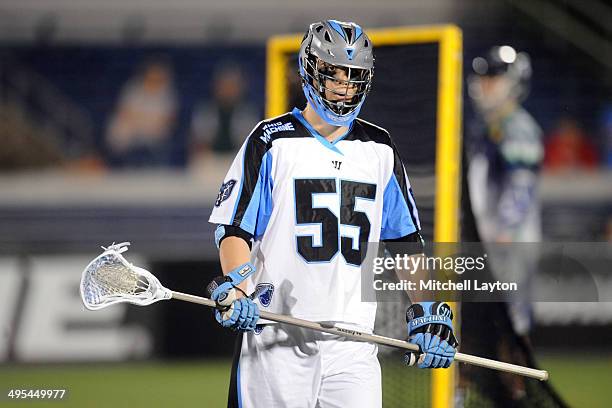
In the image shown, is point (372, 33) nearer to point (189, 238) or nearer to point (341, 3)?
point (189, 238)

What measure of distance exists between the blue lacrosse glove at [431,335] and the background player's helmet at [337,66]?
0.75 meters

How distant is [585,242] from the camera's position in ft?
34.9

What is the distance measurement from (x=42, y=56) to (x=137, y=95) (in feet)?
5.42

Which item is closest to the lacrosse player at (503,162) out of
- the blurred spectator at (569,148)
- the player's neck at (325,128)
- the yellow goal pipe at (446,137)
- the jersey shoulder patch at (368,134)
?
the yellow goal pipe at (446,137)

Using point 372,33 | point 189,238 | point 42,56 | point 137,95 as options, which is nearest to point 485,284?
point 372,33

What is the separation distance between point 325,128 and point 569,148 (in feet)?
27.7

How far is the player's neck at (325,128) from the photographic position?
4090 mm

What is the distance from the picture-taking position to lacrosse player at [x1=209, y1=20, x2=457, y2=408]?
3896mm

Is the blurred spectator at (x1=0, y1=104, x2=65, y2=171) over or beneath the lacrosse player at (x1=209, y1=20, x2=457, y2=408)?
over

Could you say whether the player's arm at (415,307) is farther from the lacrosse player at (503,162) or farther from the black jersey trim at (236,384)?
the lacrosse player at (503,162)

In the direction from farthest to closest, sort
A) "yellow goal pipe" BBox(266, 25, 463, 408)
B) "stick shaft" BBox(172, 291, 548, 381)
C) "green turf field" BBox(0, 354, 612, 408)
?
1. "green turf field" BBox(0, 354, 612, 408)
2. "yellow goal pipe" BBox(266, 25, 463, 408)
3. "stick shaft" BBox(172, 291, 548, 381)

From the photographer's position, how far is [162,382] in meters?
8.36

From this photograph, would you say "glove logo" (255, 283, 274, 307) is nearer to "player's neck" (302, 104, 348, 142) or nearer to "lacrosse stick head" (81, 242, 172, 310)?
"lacrosse stick head" (81, 242, 172, 310)

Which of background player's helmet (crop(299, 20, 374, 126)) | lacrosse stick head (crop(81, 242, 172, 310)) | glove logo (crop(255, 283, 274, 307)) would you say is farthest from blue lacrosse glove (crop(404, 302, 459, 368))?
lacrosse stick head (crop(81, 242, 172, 310))
